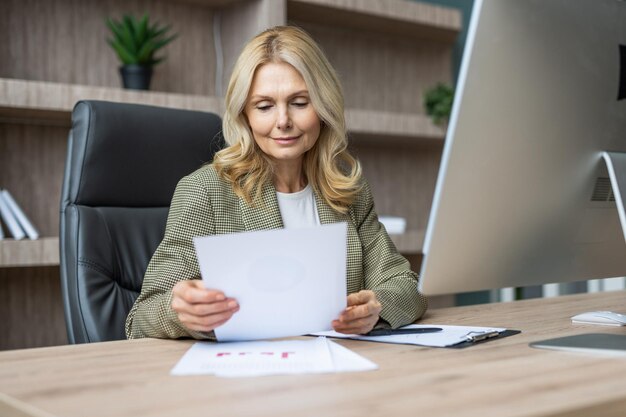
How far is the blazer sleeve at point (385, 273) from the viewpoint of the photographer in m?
1.46

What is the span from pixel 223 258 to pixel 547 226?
0.45 metres

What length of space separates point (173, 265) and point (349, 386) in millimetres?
634

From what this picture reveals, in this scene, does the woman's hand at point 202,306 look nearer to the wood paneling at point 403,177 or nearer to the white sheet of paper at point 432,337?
the white sheet of paper at point 432,337

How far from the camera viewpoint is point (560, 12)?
106 centimetres

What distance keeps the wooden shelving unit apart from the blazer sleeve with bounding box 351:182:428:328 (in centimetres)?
133

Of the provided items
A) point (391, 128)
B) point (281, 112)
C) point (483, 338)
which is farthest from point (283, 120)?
point (391, 128)

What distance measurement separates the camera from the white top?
1.70 meters

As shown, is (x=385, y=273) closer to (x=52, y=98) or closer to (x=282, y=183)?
(x=282, y=183)

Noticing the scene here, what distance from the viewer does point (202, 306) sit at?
43.5 inches

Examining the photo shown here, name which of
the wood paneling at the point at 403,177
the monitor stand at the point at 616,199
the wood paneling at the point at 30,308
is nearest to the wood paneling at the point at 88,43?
the wood paneling at the point at 30,308

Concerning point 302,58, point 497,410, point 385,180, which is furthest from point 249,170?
point 385,180

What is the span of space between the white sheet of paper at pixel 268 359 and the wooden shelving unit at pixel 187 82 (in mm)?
1655

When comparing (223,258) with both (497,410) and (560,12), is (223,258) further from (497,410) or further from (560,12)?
(560,12)

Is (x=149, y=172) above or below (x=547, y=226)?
above
